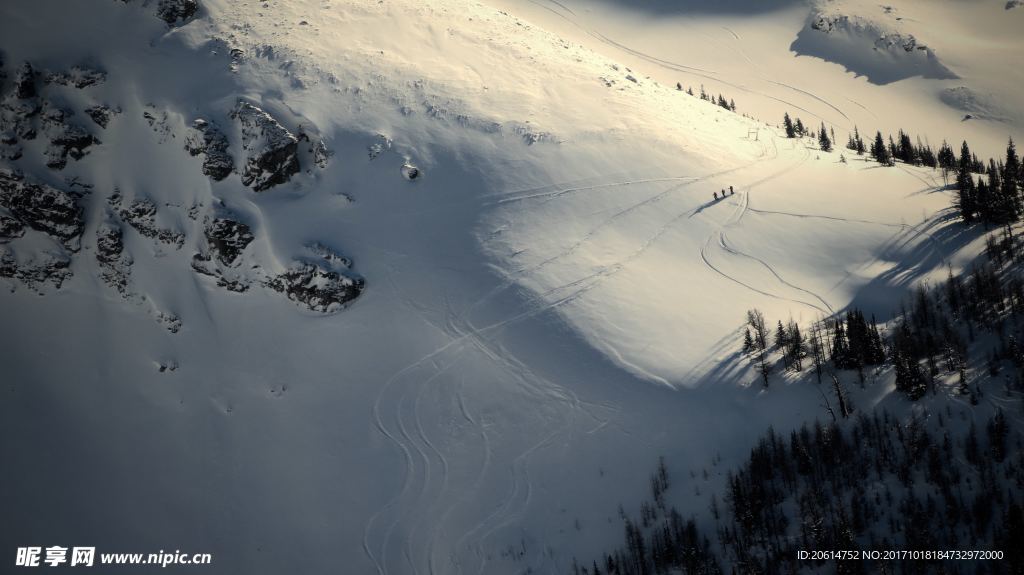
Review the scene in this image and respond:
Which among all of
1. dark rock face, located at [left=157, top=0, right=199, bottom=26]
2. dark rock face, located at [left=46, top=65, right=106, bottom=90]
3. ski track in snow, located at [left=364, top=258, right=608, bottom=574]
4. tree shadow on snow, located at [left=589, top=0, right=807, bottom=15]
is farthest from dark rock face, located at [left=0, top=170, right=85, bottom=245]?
tree shadow on snow, located at [left=589, top=0, right=807, bottom=15]

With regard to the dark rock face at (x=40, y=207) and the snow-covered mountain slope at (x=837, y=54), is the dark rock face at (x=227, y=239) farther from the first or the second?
the snow-covered mountain slope at (x=837, y=54)

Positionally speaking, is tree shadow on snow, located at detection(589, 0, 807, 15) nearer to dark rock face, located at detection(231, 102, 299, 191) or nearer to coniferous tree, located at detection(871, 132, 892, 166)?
coniferous tree, located at detection(871, 132, 892, 166)

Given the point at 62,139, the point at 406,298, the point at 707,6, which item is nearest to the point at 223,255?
the point at 406,298

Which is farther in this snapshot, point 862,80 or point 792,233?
point 862,80

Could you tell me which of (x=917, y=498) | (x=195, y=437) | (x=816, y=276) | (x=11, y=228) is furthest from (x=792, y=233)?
(x=11, y=228)

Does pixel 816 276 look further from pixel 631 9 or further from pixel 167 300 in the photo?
pixel 631 9

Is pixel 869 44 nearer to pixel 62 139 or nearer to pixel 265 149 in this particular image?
pixel 265 149
